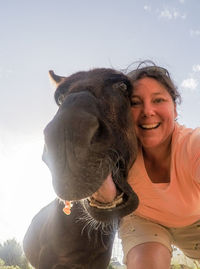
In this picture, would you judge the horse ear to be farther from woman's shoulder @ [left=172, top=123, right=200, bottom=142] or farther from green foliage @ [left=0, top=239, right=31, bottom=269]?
green foliage @ [left=0, top=239, right=31, bottom=269]

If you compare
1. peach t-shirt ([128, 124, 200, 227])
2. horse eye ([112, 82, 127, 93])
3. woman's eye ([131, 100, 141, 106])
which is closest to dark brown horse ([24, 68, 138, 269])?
horse eye ([112, 82, 127, 93])

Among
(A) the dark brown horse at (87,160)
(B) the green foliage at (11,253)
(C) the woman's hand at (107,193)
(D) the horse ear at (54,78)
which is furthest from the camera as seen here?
(B) the green foliage at (11,253)

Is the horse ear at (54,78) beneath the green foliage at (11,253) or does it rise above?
above

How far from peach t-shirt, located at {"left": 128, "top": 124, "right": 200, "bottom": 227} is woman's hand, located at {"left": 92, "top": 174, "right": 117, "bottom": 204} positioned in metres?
0.87

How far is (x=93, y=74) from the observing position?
3088mm

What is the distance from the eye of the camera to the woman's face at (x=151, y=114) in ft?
11.2

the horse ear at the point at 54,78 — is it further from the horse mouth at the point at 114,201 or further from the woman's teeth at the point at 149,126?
the horse mouth at the point at 114,201

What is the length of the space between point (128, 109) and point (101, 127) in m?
0.96

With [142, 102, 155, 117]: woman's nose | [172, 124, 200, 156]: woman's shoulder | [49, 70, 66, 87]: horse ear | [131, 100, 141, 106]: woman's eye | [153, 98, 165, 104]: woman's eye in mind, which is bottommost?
[172, 124, 200, 156]: woman's shoulder

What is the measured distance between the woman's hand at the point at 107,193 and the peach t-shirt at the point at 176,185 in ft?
2.84

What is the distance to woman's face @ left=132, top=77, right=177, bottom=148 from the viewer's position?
3.40 m

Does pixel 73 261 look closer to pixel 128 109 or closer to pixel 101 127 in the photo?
pixel 128 109

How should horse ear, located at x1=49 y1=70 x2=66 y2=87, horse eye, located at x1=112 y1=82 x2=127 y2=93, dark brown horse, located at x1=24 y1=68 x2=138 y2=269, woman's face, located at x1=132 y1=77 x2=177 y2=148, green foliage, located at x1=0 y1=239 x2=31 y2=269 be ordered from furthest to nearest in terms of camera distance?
green foliage, located at x1=0 y1=239 x2=31 y2=269 < horse ear, located at x1=49 y1=70 x2=66 y2=87 < woman's face, located at x1=132 y1=77 x2=177 y2=148 < horse eye, located at x1=112 y1=82 x2=127 y2=93 < dark brown horse, located at x1=24 y1=68 x2=138 y2=269

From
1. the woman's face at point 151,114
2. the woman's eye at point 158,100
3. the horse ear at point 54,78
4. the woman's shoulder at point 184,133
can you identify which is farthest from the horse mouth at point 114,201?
the horse ear at point 54,78
